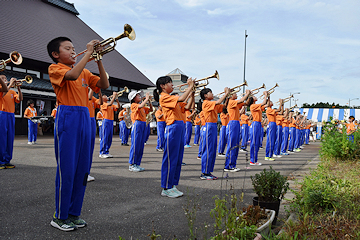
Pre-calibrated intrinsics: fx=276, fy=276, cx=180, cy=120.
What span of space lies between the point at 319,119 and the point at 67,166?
109ft

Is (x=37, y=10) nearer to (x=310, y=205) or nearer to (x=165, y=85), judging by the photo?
(x=165, y=85)

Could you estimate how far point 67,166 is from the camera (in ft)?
10.2

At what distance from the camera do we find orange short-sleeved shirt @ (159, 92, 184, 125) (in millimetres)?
4848

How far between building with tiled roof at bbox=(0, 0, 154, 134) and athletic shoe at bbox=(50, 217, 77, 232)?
17107 mm

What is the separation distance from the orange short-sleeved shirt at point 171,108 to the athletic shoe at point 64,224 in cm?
236

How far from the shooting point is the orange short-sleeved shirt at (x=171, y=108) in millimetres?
4848

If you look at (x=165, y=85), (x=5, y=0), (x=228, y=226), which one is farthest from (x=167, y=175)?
(x=5, y=0)

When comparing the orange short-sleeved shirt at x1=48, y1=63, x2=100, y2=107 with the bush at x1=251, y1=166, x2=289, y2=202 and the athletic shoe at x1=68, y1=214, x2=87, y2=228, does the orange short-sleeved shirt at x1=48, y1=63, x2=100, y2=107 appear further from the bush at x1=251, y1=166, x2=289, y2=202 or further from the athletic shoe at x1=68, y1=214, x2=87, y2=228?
the bush at x1=251, y1=166, x2=289, y2=202

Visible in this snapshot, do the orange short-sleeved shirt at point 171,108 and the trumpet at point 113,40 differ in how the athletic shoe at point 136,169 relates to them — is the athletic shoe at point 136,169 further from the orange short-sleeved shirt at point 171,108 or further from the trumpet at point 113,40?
the trumpet at point 113,40

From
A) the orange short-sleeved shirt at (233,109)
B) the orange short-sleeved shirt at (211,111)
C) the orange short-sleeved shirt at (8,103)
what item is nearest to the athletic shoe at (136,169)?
the orange short-sleeved shirt at (211,111)

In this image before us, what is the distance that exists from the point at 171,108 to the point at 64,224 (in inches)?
99.4

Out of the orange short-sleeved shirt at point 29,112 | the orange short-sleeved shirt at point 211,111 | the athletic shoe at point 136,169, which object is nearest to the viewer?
the orange short-sleeved shirt at point 211,111

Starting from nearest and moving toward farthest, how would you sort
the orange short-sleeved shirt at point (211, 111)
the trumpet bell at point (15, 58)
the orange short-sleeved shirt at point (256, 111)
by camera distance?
the orange short-sleeved shirt at point (211, 111) → the trumpet bell at point (15, 58) → the orange short-sleeved shirt at point (256, 111)

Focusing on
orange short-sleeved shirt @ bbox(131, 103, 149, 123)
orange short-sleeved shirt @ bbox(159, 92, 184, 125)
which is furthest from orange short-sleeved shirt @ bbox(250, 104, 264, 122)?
orange short-sleeved shirt @ bbox(159, 92, 184, 125)
